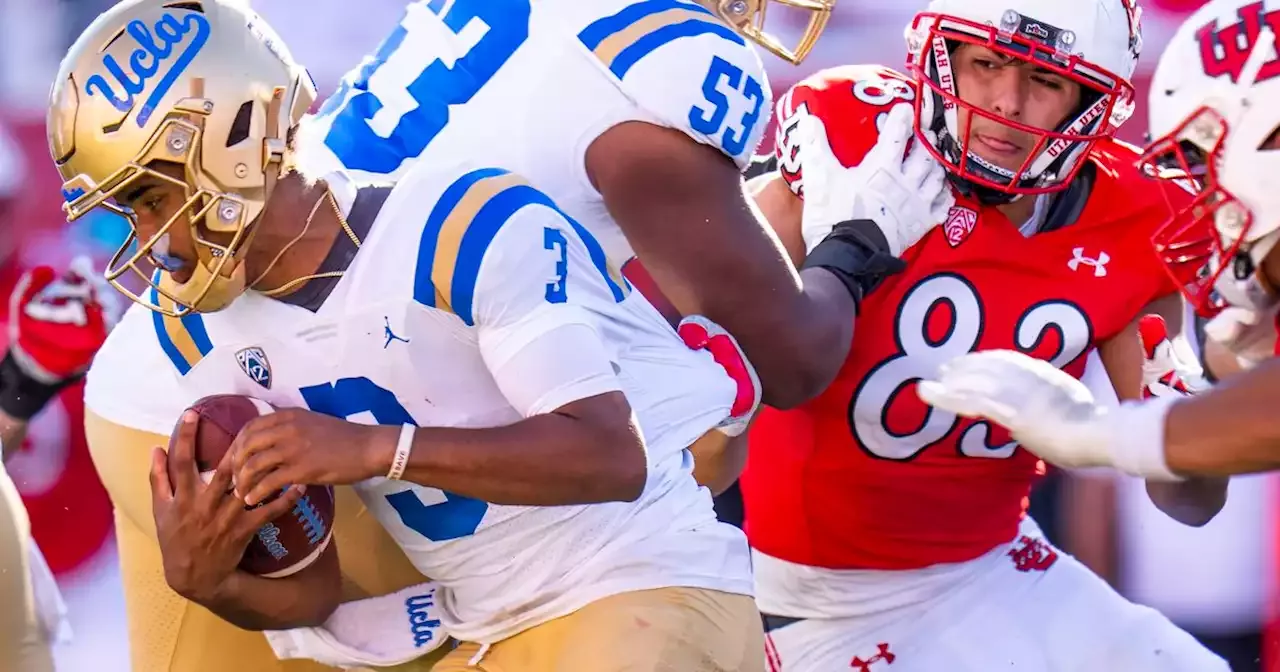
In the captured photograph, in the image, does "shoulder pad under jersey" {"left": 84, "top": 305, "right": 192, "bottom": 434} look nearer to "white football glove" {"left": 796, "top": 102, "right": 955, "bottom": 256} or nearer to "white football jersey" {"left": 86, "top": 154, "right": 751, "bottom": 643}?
"white football jersey" {"left": 86, "top": 154, "right": 751, "bottom": 643}

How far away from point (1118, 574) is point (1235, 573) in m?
0.34

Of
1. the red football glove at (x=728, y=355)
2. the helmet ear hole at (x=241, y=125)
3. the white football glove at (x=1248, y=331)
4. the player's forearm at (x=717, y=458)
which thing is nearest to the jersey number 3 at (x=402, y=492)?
the helmet ear hole at (x=241, y=125)

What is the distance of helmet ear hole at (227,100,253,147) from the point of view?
2.73 m

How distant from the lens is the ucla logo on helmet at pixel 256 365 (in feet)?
9.34

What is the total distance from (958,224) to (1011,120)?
248 mm

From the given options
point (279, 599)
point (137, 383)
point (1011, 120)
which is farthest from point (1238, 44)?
point (137, 383)

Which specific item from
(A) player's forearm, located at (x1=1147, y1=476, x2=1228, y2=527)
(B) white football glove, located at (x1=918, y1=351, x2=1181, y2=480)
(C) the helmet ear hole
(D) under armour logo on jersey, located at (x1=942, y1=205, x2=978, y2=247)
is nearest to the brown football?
(C) the helmet ear hole

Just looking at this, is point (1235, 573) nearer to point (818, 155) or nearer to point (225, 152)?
point (818, 155)

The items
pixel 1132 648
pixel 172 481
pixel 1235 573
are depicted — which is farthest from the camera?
pixel 1235 573

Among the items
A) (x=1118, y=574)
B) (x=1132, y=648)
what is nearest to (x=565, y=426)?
(x=1132, y=648)

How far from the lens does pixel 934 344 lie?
361 centimetres

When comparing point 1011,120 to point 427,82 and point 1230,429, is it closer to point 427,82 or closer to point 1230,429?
point 427,82

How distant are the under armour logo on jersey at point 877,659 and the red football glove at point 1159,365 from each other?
29.2 inches

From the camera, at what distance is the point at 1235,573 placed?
5348 mm
